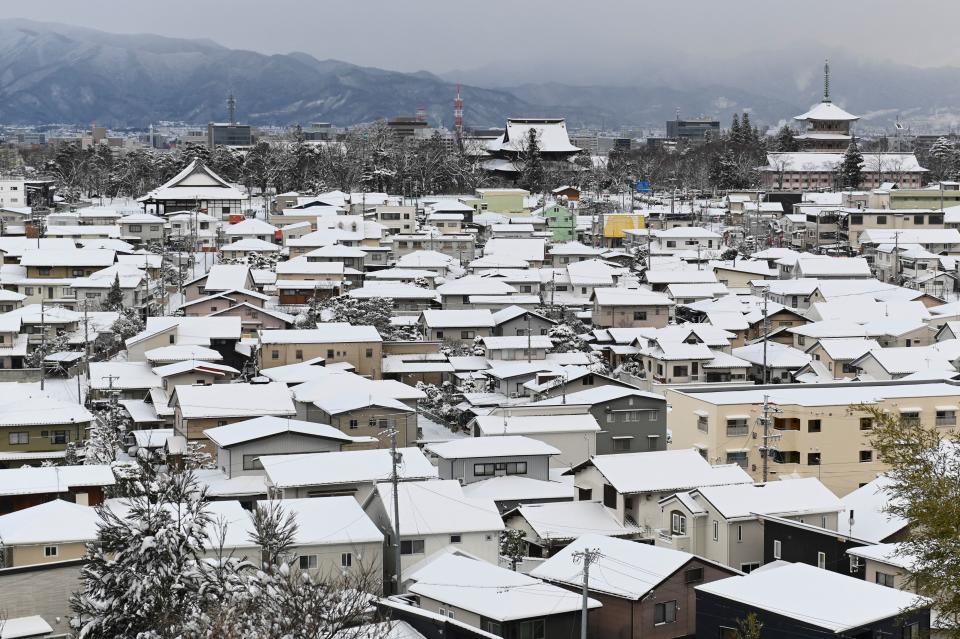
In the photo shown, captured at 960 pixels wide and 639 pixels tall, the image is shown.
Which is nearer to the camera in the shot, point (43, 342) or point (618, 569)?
point (618, 569)

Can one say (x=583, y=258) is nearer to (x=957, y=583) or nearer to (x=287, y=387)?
(x=287, y=387)

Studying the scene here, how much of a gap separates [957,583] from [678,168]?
149ft

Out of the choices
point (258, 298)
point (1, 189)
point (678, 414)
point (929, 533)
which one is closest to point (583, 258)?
point (258, 298)

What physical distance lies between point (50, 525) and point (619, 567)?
518cm

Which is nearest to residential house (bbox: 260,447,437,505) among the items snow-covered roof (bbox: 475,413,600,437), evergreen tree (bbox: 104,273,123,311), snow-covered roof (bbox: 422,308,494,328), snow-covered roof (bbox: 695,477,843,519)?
snow-covered roof (bbox: 475,413,600,437)

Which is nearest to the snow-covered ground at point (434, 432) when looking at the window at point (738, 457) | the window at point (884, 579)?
the window at point (738, 457)

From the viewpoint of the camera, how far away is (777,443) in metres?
17.3

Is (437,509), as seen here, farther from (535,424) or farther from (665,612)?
(535,424)

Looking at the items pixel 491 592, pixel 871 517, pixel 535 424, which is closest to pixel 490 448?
pixel 535 424

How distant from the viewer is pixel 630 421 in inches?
757

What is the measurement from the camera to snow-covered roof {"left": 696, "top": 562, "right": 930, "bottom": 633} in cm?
1010

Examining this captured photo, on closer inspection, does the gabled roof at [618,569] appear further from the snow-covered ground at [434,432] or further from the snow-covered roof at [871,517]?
the snow-covered ground at [434,432]

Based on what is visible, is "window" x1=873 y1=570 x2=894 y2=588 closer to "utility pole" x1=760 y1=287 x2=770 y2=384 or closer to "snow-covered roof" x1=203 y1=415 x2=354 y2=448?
"snow-covered roof" x1=203 y1=415 x2=354 y2=448

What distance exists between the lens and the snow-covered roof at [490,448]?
1631cm
